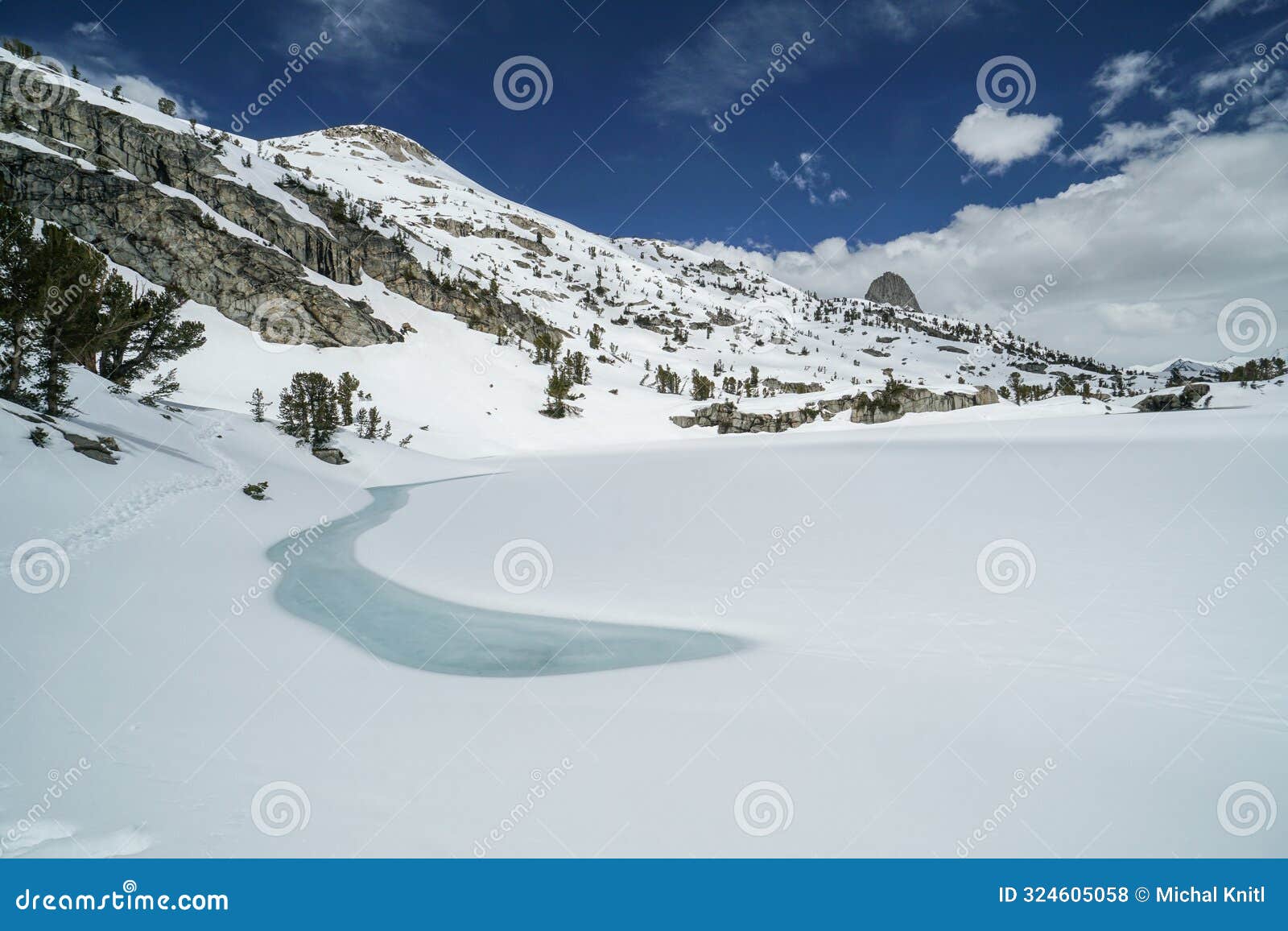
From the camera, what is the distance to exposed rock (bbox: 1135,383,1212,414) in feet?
139

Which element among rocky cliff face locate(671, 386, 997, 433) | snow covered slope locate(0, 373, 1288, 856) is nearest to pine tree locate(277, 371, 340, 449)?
snow covered slope locate(0, 373, 1288, 856)

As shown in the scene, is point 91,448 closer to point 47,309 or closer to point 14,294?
point 47,309

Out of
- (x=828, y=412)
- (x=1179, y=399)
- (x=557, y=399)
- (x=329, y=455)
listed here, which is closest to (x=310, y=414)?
(x=329, y=455)

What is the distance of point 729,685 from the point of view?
6203 mm

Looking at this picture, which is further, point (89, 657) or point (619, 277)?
point (619, 277)

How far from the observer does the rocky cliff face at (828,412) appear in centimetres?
6512

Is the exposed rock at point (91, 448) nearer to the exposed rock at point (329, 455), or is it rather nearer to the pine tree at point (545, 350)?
the exposed rock at point (329, 455)

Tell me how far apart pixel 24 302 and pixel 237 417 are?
12.6m

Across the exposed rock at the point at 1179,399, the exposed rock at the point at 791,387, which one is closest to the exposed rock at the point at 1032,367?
the exposed rock at the point at 791,387

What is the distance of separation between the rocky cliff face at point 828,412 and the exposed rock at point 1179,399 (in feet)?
88.9

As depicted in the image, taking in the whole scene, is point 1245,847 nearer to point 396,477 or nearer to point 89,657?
point 89,657

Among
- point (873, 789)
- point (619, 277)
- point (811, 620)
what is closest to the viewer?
point (873, 789)

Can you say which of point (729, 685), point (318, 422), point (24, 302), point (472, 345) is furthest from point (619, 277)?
point (729, 685)

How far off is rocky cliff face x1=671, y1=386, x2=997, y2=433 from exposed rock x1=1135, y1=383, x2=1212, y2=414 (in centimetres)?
2711
